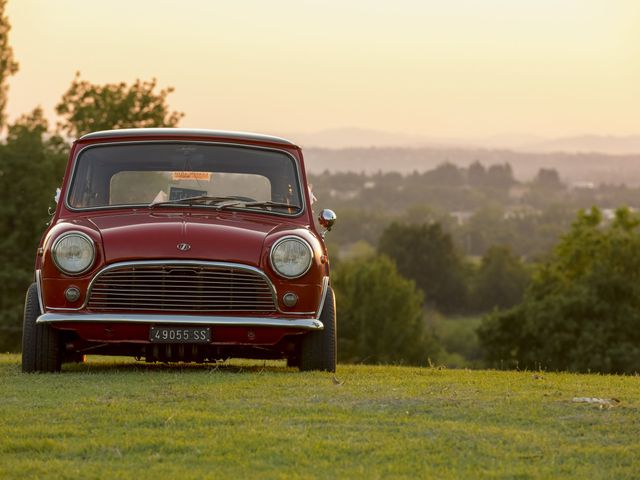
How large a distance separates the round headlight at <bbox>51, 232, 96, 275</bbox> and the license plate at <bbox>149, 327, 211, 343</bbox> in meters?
0.74

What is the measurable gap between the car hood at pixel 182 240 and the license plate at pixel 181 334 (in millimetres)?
549

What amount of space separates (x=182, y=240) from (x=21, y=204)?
39318 mm

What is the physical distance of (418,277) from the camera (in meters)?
128

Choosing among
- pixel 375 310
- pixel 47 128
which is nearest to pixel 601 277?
pixel 47 128

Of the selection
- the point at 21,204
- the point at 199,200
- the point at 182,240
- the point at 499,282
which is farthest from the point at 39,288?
the point at 499,282

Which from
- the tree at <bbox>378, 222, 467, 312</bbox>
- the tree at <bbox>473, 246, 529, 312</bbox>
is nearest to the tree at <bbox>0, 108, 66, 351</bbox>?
the tree at <bbox>378, 222, 467, 312</bbox>

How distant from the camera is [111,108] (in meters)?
54.1

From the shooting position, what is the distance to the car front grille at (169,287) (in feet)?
35.6

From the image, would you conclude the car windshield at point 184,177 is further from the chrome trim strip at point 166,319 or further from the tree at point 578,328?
the tree at point 578,328

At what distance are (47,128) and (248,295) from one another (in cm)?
4413

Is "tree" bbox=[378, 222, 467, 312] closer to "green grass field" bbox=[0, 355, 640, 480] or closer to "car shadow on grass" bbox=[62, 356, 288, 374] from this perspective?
"car shadow on grass" bbox=[62, 356, 288, 374]

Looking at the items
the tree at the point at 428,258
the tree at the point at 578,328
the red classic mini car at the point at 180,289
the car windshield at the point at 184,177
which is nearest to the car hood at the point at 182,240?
the red classic mini car at the point at 180,289

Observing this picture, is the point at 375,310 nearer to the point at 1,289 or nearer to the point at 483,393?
the point at 1,289

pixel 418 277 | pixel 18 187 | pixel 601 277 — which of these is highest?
pixel 18 187
